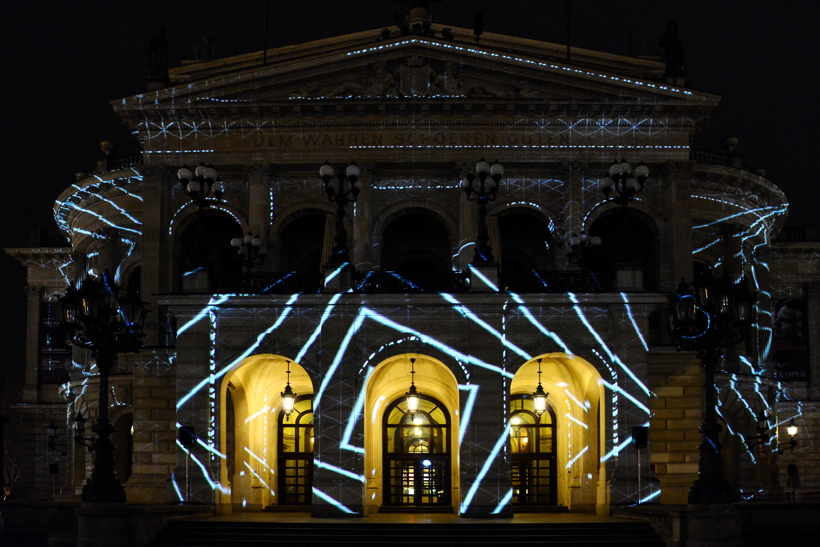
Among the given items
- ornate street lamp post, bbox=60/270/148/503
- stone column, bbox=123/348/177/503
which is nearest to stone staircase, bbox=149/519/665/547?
ornate street lamp post, bbox=60/270/148/503

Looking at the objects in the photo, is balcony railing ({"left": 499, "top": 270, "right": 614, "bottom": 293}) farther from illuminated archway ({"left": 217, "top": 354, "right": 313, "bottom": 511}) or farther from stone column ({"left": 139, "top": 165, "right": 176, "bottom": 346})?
stone column ({"left": 139, "top": 165, "right": 176, "bottom": 346})

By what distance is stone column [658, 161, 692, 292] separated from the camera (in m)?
41.9

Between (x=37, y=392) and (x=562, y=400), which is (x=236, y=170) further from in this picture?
(x=37, y=392)

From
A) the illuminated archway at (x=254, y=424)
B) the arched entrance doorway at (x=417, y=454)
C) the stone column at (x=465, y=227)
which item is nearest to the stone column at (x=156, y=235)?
the illuminated archway at (x=254, y=424)

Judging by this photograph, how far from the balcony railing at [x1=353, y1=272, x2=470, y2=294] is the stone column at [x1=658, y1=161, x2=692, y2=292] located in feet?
41.0

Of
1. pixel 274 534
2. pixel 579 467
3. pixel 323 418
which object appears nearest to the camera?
pixel 274 534

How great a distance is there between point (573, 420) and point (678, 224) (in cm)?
1012

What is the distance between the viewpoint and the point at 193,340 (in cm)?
3244

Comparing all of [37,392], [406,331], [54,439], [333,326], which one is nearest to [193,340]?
[333,326]

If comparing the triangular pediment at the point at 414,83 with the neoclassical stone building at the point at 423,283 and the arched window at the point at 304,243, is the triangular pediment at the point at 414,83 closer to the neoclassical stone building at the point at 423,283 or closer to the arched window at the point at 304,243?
the neoclassical stone building at the point at 423,283

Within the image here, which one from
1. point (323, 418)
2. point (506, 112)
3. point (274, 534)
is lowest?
point (274, 534)

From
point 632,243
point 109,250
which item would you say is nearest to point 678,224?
point 632,243

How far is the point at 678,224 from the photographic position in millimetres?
42125

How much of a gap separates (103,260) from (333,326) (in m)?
20.9
